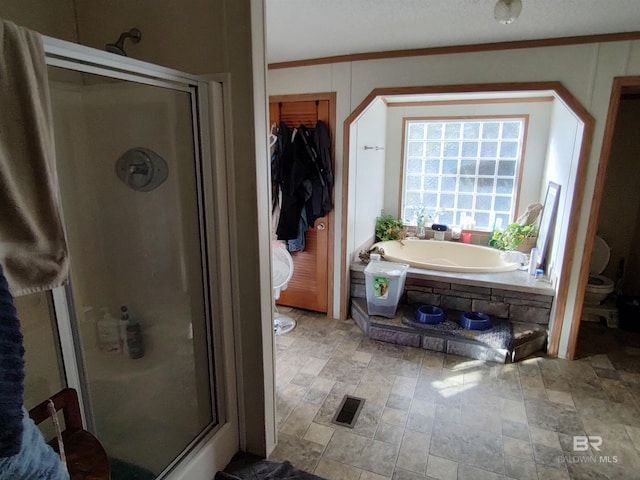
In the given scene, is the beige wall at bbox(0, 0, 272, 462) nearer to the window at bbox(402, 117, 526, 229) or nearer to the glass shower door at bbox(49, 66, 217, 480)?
the glass shower door at bbox(49, 66, 217, 480)

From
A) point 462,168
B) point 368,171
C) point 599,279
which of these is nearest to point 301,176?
point 368,171

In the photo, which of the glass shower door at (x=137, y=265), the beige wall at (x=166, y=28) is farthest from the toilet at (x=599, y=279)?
the beige wall at (x=166, y=28)

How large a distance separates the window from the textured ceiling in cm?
188

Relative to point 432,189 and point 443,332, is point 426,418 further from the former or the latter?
point 432,189

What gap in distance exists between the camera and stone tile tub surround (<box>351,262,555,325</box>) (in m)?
→ 3.05

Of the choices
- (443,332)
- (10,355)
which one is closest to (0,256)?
(10,355)

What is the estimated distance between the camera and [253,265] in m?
1.76

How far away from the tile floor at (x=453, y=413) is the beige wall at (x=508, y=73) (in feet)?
1.72

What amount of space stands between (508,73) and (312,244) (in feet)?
6.86

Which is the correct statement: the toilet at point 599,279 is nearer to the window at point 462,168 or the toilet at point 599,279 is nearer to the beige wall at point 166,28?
the window at point 462,168

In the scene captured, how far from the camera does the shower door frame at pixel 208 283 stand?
1.39 metres

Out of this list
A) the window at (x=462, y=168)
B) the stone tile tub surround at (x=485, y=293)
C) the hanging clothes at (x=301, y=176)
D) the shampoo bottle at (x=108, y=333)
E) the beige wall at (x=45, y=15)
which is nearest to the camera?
the beige wall at (x=45, y=15)

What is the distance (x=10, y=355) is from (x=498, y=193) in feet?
15.4

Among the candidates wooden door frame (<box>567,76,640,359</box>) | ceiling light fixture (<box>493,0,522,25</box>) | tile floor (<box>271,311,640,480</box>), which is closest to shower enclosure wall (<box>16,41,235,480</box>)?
tile floor (<box>271,311,640,480</box>)
